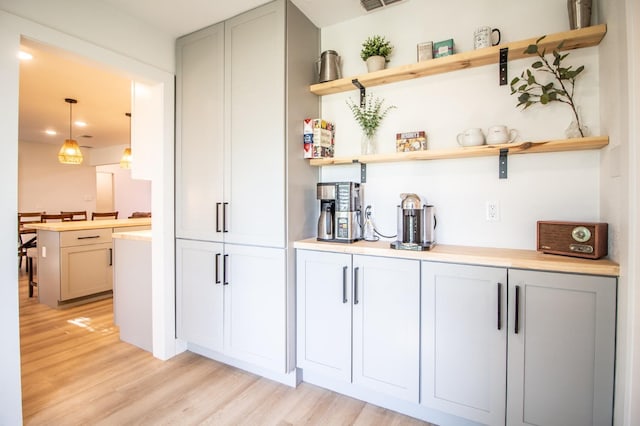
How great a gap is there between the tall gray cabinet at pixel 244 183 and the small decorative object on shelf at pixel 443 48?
0.85 m

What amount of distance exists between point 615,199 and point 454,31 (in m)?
1.31

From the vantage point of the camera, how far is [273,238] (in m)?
2.06

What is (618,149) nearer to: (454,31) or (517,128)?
(517,128)

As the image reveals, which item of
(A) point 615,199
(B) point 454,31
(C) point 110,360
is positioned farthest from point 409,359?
(C) point 110,360

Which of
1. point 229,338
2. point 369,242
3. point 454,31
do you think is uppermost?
point 454,31

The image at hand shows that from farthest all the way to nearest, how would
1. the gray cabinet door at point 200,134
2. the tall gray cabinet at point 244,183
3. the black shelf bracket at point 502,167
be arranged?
the gray cabinet door at point 200,134, the tall gray cabinet at point 244,183, the black shelf bracket at point 502,167

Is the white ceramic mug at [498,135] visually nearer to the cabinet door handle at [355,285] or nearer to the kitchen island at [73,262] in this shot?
the cabinet door handle at [355,285]

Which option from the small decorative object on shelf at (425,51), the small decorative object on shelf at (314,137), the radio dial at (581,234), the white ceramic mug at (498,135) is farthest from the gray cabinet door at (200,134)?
the radio dial at (581,234)

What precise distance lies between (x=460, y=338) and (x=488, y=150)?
1.00 metres

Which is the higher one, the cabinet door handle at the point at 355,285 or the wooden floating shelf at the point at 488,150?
the wooden floating shelf at the point at 488,150

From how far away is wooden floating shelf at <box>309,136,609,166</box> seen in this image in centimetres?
151

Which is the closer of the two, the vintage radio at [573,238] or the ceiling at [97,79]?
the vintage radio at [573,238]

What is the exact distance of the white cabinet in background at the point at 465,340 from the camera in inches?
60.2

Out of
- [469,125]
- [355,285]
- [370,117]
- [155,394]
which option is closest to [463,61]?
[469,125]
